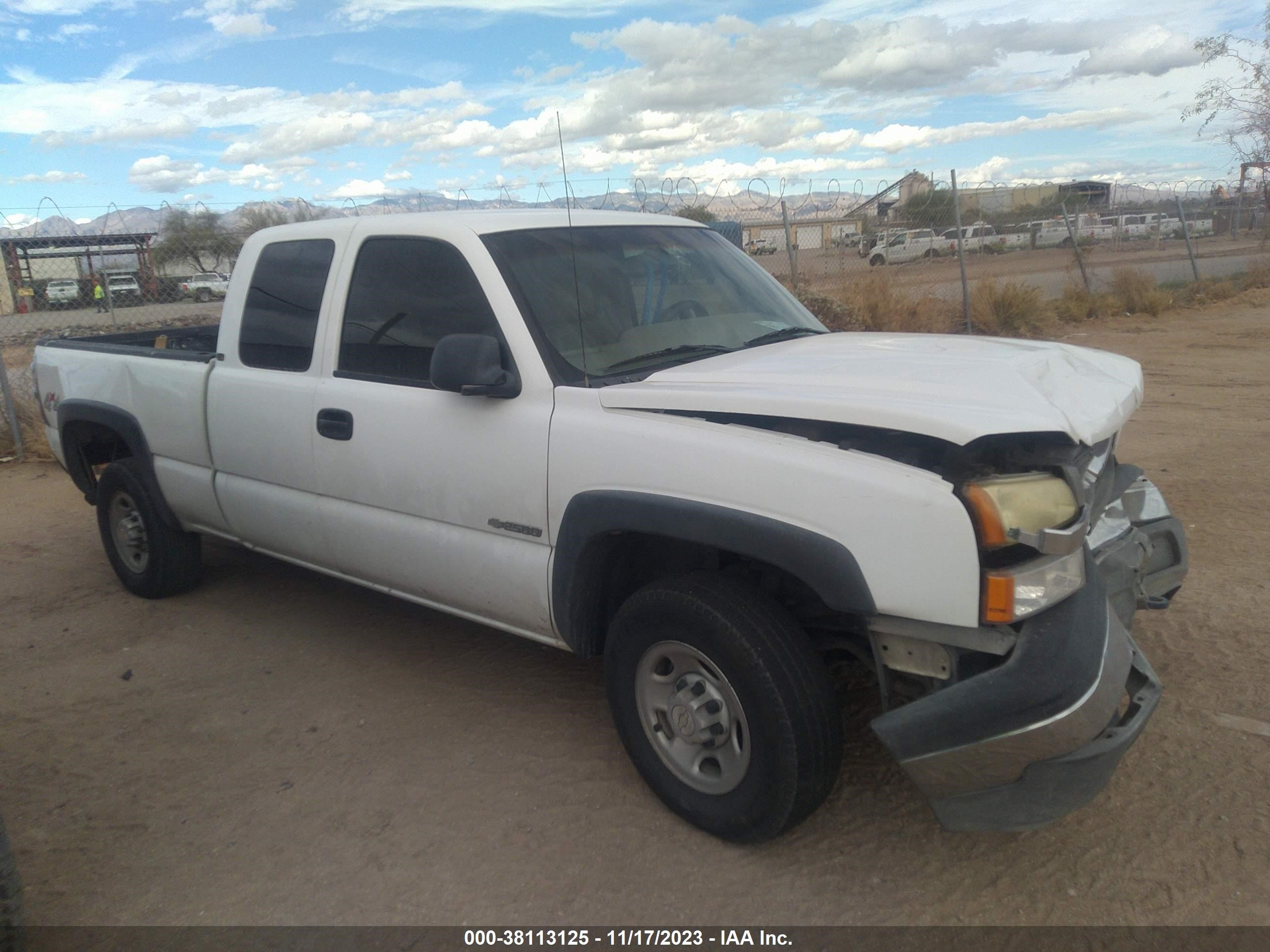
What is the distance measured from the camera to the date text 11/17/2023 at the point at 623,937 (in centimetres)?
268

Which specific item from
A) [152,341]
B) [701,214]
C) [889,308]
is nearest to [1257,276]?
[889,308]

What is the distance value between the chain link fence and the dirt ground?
4605 millimetres

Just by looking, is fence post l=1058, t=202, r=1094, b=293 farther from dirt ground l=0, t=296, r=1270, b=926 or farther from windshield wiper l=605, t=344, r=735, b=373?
windshield wiper l=605, t=344, r=735, b=373

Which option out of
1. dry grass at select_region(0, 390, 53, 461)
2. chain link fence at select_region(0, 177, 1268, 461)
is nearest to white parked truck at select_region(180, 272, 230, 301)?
chain link fence at select_region(0, 177, 1268, 461)

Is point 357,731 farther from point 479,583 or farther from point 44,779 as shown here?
point 44,779

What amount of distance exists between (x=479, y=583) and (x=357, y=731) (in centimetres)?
89

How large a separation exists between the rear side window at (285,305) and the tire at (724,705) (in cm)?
198

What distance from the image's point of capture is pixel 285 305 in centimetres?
439

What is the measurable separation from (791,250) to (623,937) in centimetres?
1208

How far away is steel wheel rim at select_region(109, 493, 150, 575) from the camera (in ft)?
17.7

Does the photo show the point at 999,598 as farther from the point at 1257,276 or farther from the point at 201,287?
the point at 1257,276

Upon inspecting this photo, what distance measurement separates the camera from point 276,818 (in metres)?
3.33

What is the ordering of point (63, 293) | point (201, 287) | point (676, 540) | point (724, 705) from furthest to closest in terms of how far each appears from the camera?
point (63, 293)
point (201, 287)
point (676, 540)
point (724, 705)

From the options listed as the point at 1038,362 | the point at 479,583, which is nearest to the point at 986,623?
the point at 1038,362
